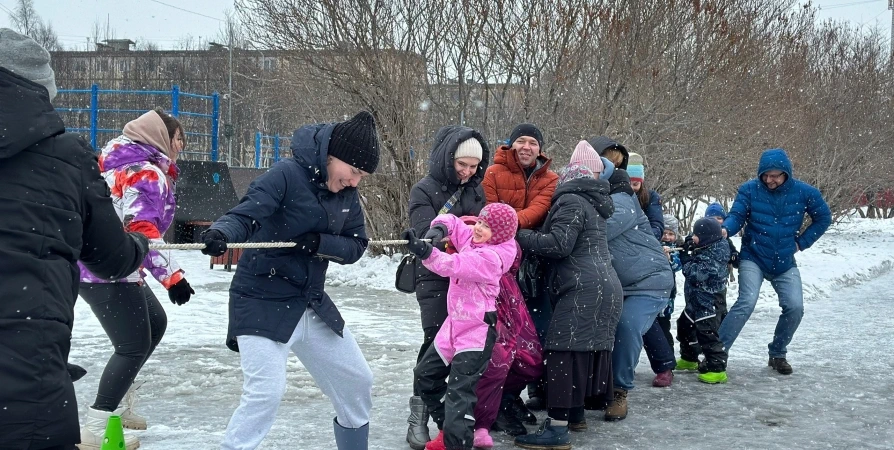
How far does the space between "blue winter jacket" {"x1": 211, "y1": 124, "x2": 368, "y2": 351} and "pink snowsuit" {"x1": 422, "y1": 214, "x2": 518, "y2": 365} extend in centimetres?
85

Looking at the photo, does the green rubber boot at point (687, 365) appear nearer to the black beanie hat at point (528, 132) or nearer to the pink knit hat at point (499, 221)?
the black beanie hat at point (528, 132)

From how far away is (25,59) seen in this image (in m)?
2.32

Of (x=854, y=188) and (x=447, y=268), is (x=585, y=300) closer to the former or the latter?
(x=447, y=268)

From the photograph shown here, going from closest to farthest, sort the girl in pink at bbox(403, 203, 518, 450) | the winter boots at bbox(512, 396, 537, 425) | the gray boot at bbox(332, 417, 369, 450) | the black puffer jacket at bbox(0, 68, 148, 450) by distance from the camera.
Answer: the black puffer jacket at bbox(0, 68, 148, 450) → the gray boot at bbox(332, 417, 369, 450) → the girl in pink at bbox(403, 203, 518, 450) → the winter boots at bbox(512, 396, 537, 425)

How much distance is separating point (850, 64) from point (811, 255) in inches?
359

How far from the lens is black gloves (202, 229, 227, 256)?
3084mm

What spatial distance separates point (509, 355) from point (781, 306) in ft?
10.0

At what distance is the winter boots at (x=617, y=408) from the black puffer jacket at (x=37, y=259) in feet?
11.9

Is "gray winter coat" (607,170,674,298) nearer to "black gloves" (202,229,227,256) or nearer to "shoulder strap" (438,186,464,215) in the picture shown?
"shoulder strap" (438,186,464,215)

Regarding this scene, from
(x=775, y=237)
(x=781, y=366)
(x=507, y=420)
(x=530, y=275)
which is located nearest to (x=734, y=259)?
(x=775, y=237)

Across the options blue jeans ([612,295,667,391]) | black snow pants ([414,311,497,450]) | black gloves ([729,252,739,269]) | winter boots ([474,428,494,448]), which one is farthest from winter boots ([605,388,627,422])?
black gloves ([729,252,739,269])

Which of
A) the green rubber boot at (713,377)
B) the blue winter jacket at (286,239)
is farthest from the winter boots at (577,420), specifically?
the blue winter jacket at (286,239)

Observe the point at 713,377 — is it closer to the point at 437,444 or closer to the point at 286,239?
the point at 437,444

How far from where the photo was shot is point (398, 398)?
5.62m
